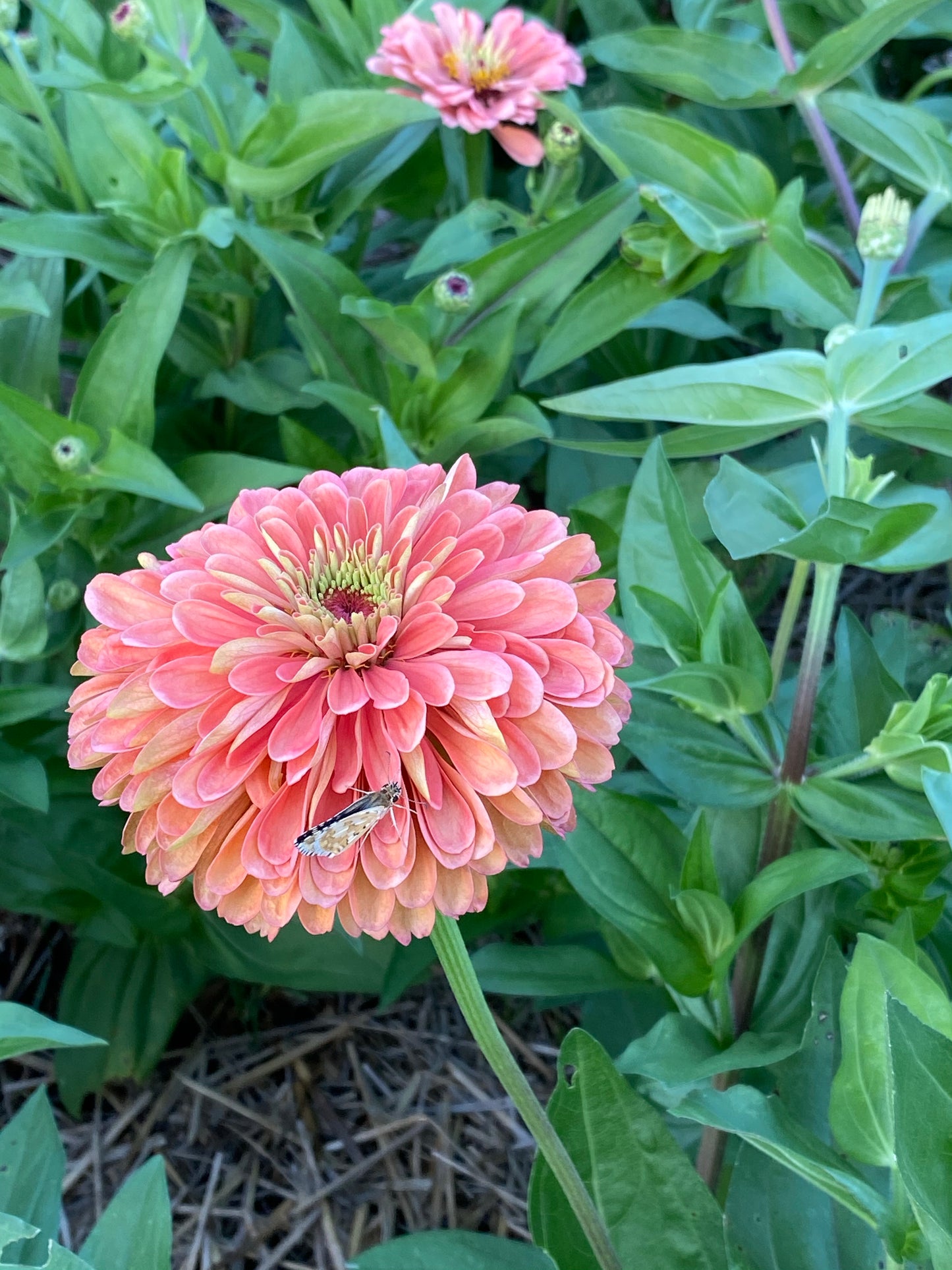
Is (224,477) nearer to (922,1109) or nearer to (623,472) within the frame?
(623,472)

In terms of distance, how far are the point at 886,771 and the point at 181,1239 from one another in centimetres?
65

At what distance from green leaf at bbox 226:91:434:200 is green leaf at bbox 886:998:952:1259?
2.12ft

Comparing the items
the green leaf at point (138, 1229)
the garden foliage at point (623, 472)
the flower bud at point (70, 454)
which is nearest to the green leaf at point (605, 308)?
the garden foliage at point (623, 472)

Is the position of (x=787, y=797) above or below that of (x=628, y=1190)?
above

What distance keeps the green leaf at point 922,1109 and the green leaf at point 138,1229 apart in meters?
0.34

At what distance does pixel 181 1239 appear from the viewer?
0.79 metres

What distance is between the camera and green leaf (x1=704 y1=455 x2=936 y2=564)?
1.52 ft

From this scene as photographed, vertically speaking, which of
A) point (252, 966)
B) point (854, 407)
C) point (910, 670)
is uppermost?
point (854, 407)

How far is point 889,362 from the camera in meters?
0.53

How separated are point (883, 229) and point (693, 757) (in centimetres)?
32

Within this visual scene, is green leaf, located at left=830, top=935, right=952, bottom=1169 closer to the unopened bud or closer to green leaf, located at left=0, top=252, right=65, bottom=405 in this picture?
the unopened bud

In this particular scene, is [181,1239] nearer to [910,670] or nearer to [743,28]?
[910,670]

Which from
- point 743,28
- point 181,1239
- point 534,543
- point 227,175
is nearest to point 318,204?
point 227,175

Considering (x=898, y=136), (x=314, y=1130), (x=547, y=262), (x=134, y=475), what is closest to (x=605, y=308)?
(x=547, y=262)
